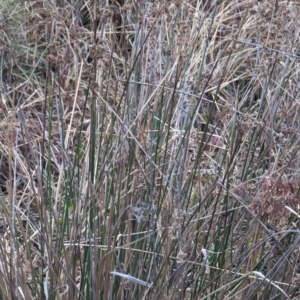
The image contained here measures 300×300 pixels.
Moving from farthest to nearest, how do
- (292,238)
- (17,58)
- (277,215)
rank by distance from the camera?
(17,58), (292,238), (277,215)

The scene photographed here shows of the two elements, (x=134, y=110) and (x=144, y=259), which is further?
(x=134, y=110)

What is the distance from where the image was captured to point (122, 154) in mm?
1913

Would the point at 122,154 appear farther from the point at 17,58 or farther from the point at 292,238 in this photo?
the point at 17,58

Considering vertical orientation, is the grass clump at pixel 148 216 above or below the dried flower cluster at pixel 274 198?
below

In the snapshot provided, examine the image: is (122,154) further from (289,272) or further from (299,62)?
(299,62)

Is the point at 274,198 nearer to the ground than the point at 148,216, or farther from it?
farther from it

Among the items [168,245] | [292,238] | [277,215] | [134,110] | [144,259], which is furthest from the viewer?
[134,110]

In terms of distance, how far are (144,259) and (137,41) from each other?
81cm

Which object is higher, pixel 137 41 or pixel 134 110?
pixel 137 41

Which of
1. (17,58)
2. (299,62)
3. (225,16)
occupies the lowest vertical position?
(17,58)

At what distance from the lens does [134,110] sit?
233cm

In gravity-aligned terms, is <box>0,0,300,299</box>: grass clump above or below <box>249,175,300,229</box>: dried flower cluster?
below

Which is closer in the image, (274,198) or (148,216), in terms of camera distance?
(274,198)

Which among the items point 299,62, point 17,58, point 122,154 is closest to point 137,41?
point 122,154
